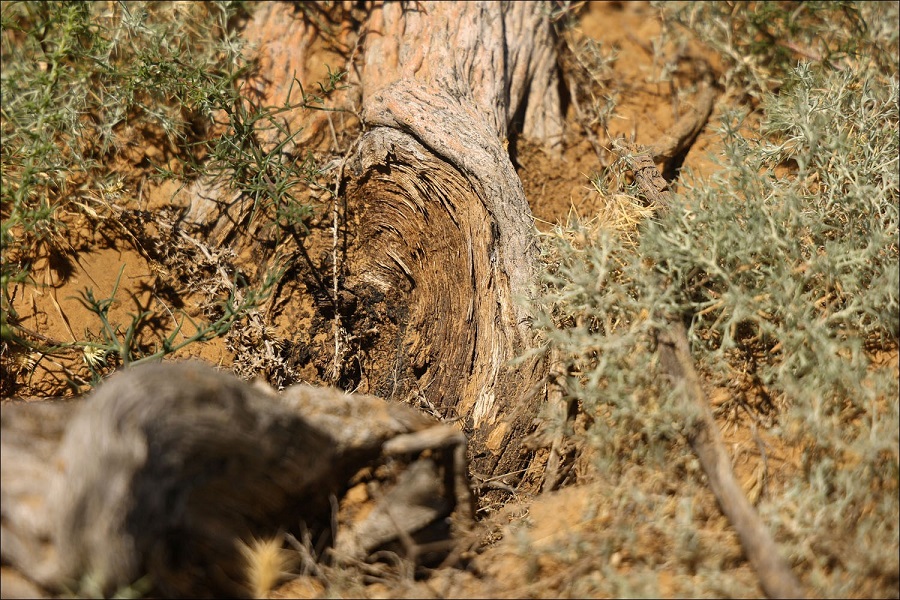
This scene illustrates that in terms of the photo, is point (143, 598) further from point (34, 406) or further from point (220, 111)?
point (220, 111)

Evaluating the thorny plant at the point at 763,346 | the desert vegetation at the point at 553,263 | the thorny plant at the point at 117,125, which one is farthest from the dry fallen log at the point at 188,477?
the thorny plant at the point at 117,125

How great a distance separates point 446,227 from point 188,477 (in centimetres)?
161

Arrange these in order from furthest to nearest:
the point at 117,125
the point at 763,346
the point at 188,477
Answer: the point at 117,125, the point at 763,346, the point at 188,477

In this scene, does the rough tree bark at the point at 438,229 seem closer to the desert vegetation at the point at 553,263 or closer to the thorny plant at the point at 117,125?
the desert vegetation at the point at 553,263

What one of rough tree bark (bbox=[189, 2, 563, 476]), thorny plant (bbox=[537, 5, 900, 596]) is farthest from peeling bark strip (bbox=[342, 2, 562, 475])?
thorny plant (bbox=[537, 5, 900, 596])

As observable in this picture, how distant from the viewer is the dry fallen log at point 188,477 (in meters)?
1.74

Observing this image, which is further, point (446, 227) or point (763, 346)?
point (446, 227)

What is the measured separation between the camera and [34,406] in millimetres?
2084

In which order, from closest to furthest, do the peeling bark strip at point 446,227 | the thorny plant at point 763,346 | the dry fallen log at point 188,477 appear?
the dry fallen log at point 188,477, the thorny plant at point 763,346, the peeling bark strip at point 446,227

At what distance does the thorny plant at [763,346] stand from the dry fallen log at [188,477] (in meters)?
0.61

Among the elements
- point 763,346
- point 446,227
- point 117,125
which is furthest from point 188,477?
point 117,125

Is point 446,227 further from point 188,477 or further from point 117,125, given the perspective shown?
point 117,125

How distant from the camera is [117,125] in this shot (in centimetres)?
351

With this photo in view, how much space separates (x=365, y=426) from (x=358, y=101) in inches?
79.8
